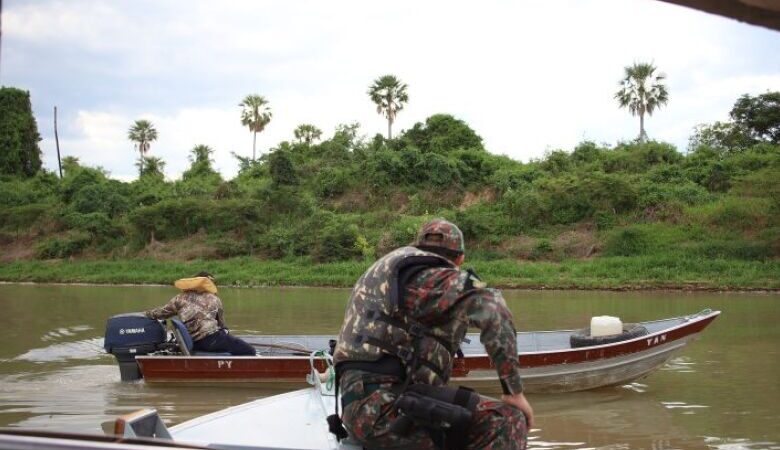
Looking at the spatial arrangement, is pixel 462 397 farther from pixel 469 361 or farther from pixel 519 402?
pixel 469 361

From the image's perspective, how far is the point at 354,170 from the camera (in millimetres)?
39344

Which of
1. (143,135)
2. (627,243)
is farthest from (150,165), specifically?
(627,243)

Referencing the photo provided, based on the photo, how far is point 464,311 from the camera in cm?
316

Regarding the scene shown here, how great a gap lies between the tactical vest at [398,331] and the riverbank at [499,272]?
75.1 feet

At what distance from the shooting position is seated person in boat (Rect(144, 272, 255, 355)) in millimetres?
9266

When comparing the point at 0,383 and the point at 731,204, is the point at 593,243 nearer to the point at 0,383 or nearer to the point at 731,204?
the point at 731,204

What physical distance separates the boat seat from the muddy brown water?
1.43 ft

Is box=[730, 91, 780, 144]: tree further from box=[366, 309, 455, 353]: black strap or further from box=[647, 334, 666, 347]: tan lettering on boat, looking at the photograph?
box=[366, 309, 455, 353]: black strap

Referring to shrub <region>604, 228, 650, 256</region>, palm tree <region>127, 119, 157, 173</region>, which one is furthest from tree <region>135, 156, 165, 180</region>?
shrub <region>604, 228, 650, 256</region>

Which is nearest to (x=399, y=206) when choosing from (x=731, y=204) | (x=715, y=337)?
(x=731, y=204)

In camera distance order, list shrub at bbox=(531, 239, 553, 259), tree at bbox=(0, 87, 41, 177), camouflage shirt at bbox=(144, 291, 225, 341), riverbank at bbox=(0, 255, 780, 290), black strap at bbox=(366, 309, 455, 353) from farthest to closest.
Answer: tree at bbox=(0, 87, 41, 177) < shrub at bbox=(531, 239, 553, 259) < riverbank at bbox=(0, 255, 780, 290) < camouflage shirt at bbox=(144, 291, 225, 341) < black strap at bbox=(366, 309, 455, 353)

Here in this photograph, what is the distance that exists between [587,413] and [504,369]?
5582mm

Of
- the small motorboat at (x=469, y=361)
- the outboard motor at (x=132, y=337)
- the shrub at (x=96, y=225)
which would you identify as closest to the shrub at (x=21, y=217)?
the shrub at (x=96, y=225)

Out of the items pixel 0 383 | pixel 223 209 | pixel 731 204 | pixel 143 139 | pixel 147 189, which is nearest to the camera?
pixel 0 383
